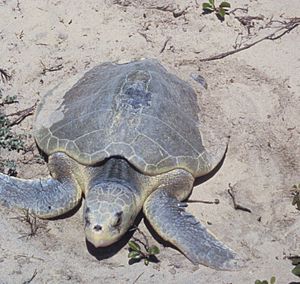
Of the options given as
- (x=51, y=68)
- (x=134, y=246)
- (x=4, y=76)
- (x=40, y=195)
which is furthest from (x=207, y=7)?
(x=134, y=246)

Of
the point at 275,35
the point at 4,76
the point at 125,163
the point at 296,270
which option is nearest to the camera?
the point at 296,270

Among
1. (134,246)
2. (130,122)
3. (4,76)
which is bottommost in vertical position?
(4,76)

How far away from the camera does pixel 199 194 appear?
3541 mm

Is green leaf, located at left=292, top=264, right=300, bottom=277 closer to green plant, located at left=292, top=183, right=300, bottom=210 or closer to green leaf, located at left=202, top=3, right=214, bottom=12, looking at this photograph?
green plant, located at left=292, top=183, right=300, bottom=210

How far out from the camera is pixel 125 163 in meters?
3.33

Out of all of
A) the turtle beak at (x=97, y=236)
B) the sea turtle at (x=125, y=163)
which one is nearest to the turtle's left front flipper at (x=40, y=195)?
the sea turtle at (x=125, y=163)

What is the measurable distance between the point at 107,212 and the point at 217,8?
206 cm

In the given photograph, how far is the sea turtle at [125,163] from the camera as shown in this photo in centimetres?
312

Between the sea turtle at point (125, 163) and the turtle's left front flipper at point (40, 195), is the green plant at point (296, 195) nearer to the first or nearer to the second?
the sea turtle at point (125, 163)

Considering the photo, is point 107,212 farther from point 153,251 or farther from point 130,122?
point 130,122

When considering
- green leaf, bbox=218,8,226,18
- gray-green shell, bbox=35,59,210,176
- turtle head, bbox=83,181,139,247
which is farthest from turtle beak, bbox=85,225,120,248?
green leaf, bbox=218,8,226,18

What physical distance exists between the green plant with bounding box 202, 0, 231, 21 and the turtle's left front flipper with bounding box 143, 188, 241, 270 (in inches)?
66.2

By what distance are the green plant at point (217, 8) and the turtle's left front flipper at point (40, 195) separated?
5.85 ft

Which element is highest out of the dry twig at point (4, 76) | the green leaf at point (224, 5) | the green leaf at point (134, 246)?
the green leaf at point (224, 5)
